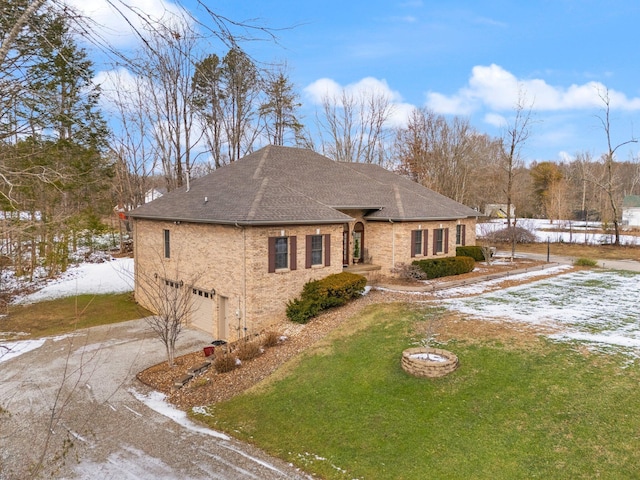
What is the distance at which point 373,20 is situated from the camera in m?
7.15

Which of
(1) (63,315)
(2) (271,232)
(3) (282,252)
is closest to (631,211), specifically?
(3) (282,252)

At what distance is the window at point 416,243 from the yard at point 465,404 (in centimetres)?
673

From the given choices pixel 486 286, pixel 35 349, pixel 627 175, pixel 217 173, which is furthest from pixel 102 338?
pixel 627 175

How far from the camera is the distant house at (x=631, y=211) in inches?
2263

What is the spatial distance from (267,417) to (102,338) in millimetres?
10433

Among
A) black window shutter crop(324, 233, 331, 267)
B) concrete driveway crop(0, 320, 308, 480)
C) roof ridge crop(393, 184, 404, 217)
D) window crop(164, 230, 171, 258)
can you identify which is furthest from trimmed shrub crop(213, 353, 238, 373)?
roof ridge crop(393, 184, 404, 217)

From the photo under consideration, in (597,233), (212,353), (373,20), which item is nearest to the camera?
(373,20)

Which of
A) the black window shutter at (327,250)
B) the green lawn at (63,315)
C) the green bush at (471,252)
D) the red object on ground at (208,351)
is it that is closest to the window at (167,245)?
the green lawn at (63,315)

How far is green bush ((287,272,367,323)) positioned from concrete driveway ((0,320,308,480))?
17.7 ft

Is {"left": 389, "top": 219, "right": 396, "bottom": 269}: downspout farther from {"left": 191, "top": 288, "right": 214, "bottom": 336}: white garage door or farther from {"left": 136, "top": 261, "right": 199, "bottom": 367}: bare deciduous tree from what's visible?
{"left": 136, "top": 261, "right": 199, "bottom": 367}: bare deciduous tree

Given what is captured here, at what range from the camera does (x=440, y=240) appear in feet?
75.2

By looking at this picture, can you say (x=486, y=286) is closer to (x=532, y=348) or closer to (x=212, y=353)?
(x=532, y=348)

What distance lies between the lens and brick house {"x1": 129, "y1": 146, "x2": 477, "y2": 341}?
1569 cm

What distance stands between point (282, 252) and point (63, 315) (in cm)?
1259
